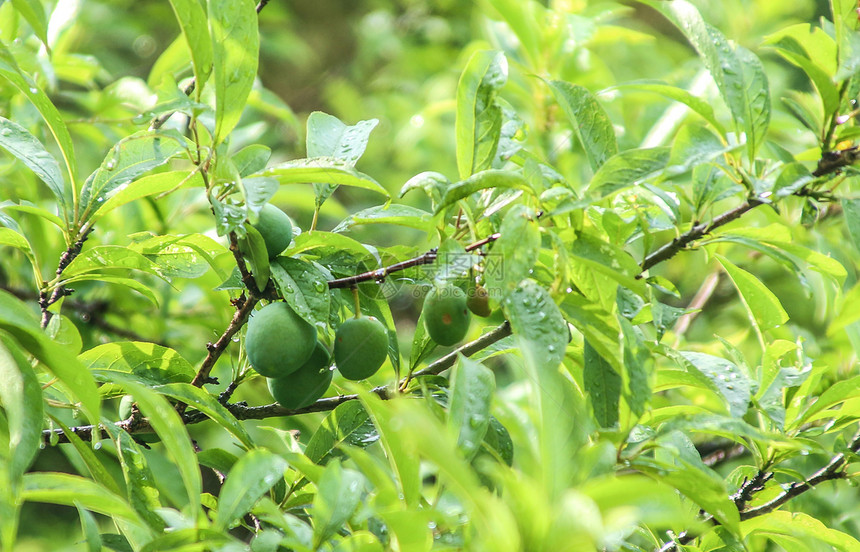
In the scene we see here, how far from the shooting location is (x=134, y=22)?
95.5 inches

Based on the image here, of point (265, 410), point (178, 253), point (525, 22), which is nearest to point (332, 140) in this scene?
point (178, 253)

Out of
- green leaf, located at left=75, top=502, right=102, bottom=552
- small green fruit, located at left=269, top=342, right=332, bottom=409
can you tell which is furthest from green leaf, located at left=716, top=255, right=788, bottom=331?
green leaf, located at left=75, top=502, right=102, bottom=552

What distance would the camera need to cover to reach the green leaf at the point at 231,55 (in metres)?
0.63

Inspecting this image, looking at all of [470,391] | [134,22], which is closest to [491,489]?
[470,391]

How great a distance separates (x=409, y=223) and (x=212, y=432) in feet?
3.67

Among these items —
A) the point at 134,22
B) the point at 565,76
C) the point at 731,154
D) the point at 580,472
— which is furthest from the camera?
the point at 134,22

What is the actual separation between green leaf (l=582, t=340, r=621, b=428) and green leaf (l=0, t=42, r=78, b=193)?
1.84 ft

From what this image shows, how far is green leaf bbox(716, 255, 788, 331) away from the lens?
2.56ft

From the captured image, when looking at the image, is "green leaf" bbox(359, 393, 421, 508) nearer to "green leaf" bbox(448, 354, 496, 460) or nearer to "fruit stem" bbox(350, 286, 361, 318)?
"green leaf" bbox(448, 354, 496, 460)

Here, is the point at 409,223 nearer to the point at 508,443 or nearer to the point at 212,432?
the point at 508,443

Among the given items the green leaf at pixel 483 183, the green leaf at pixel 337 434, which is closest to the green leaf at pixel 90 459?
the green leaf at pixel 337 434

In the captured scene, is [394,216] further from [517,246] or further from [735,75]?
[735,75]

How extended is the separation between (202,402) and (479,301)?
11.1 inches

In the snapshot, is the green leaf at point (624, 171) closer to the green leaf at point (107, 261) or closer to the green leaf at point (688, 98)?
the green leaf at point (688, 98)
